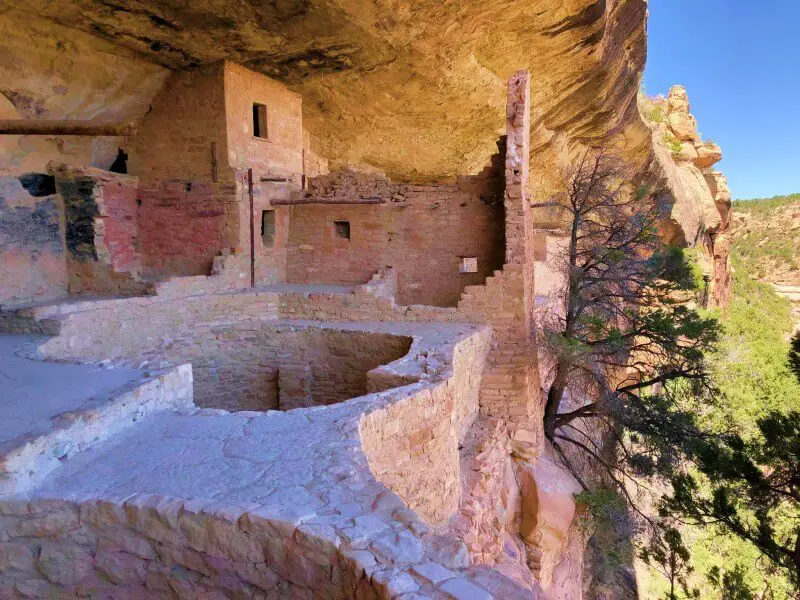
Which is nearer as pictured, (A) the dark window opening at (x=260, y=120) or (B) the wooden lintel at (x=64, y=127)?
(B) the wooden lintel at (x=64, y=127)

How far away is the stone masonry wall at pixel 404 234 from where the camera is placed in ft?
24.6

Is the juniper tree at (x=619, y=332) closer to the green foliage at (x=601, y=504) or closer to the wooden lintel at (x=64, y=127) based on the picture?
the green foliage at (x=601, y=504)

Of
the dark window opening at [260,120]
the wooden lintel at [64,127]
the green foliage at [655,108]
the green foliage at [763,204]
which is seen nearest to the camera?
the wooden lintel at [64,127]

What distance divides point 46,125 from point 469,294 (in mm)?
4568

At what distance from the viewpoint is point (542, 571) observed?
633 cm

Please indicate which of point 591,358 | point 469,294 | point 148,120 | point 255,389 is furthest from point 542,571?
point 148,120

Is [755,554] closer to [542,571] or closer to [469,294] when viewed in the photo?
[542,571]

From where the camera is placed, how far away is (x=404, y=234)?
26.0ft

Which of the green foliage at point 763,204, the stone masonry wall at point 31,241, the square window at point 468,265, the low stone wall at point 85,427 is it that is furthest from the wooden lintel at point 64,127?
the green foliage at point 763,204

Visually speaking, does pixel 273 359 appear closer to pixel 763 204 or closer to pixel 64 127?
pixel 64 127

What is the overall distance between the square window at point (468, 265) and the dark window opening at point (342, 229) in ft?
5.99

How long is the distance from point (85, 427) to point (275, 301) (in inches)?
178

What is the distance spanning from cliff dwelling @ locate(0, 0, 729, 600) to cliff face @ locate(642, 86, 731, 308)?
782cm

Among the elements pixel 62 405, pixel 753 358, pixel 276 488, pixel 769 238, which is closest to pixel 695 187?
pixel 753 358
